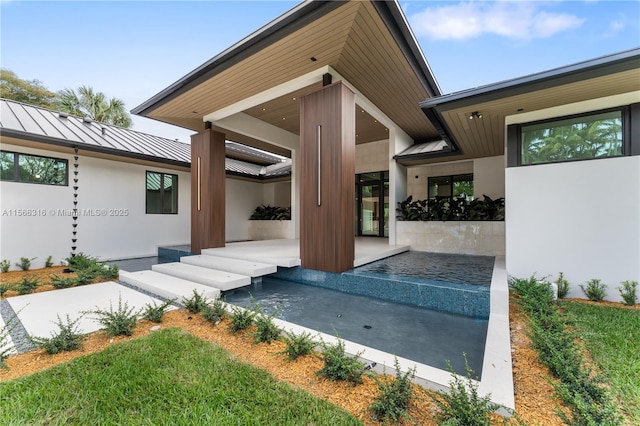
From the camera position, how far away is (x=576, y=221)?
4.51 metres

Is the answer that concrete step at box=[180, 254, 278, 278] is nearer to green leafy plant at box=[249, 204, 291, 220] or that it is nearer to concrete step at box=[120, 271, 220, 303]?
concrete step at box=[120, 271, 220, 303]

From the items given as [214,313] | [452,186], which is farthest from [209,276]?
[452,186]

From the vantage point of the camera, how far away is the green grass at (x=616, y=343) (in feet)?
6.36

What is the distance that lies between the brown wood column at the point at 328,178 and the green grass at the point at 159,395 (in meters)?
2.83

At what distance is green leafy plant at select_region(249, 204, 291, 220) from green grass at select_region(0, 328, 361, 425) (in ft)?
29.5

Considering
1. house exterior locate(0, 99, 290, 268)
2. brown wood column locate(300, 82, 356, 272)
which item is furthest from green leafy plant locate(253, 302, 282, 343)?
house exterior locate(0, 99, 290, 268)

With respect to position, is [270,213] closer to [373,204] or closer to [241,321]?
[373,204]

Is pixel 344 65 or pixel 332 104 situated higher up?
pixel 344 65

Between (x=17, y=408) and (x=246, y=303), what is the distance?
2.67 m

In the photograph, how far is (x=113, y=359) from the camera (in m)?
2.48

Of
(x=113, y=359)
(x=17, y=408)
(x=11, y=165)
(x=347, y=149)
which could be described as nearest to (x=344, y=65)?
(x=347, y=149)

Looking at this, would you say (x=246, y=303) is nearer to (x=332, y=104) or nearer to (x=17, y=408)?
(x=17, y=408)

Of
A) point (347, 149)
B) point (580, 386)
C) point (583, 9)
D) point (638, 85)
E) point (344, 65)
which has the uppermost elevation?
point (583, 9)

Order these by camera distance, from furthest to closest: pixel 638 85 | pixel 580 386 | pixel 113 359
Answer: pixel 638 85 → pixel 113 359 → pixel 580 386
